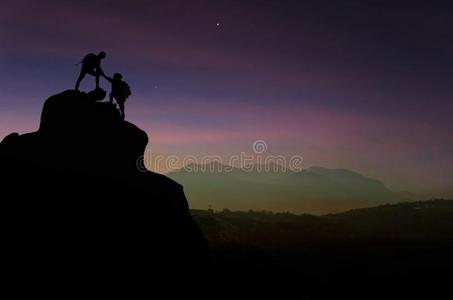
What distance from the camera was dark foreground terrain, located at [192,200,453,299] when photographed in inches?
3046

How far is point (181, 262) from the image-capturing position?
23625mm

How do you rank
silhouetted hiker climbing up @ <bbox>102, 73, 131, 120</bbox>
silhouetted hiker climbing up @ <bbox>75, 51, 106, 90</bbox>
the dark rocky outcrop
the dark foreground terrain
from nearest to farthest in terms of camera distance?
the dark rocky outcrop → silhouetted hiker climbing up @ <bbox>75, 51, 106, 90</bbox> → silhouetted hiker climbing up @ <bbox>102, 73, 131, 120</bbox> → the dark foreground terrain

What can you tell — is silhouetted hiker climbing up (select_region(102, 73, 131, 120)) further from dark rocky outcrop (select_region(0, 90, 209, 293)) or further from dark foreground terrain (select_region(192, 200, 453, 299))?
dark foreground terrain (select_region(192, 200, 453, 299))

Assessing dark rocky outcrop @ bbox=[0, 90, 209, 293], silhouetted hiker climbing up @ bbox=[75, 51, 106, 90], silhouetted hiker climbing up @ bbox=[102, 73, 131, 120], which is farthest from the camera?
silhouetted hiker climbing up @ bbox=[102, 73, 131, 120]

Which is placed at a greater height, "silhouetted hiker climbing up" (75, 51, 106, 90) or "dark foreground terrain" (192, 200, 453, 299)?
"silhouetted hiker climbing up" (75, 51, 106, 90)

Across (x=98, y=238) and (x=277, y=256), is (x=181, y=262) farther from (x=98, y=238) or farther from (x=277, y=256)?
(x=277, y=256)

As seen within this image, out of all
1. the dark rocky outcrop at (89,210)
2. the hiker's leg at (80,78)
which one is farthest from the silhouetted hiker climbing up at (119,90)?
the hiker's leg at (80,78)

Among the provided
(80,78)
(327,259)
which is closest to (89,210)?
(80,78)

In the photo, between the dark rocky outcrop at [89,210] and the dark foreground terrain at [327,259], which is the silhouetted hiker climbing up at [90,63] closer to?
the dark rocky outcrop at [89,210]

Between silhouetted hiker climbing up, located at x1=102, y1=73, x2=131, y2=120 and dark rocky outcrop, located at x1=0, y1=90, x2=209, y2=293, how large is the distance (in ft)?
3.32

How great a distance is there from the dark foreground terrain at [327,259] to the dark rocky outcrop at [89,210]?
11.0m

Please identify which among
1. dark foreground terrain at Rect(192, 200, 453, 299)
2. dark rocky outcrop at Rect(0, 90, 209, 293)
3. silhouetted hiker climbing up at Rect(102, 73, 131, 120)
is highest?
silhouetted hiker climbing up at Rect(102, 73, 131, 120)

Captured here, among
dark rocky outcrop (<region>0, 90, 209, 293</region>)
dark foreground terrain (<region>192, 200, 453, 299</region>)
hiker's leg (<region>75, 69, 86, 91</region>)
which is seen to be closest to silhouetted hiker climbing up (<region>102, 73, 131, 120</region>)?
dark rocky outcrop (<region>0, 90, 209, 293</region>)

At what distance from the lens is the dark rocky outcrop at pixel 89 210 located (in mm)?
18531
